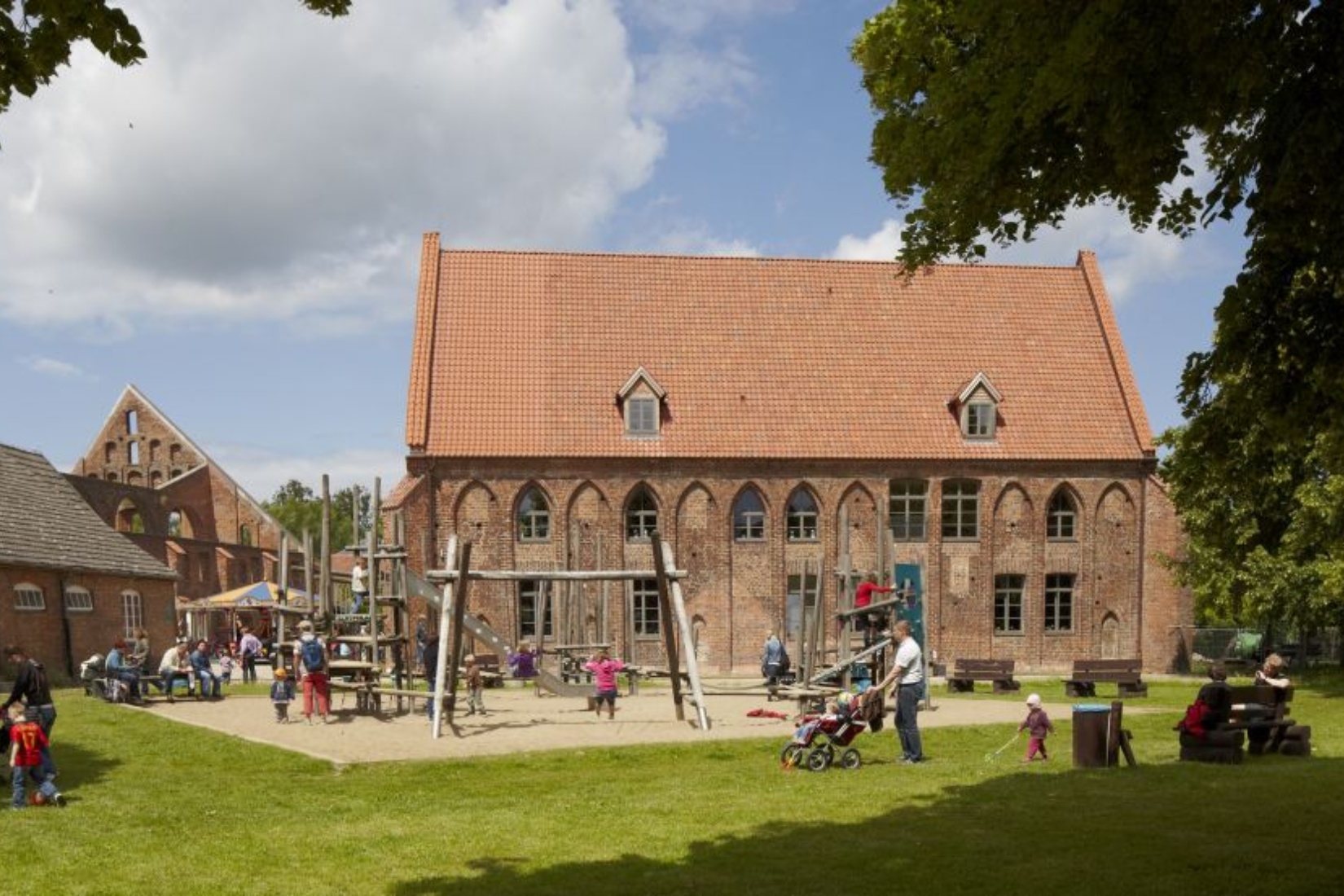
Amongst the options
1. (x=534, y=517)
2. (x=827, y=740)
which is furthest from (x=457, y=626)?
(x=534, y=517)

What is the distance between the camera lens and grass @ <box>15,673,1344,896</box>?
881 cm

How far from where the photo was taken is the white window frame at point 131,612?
108 ft

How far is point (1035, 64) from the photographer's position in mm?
7875

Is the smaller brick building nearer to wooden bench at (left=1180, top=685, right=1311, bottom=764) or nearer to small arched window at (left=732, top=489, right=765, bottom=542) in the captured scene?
small arched window at (left=732, top=489, right=765, bottom=542)

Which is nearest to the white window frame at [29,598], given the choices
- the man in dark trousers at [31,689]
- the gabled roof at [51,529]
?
the gabled roof at [51,529]

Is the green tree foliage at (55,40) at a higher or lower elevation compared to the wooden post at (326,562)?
higher

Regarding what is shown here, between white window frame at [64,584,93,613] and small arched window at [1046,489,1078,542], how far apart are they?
26590mm

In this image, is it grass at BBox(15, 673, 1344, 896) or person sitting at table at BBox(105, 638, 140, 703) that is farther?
person sitting at table at BBox(105, 638, 140, 703)

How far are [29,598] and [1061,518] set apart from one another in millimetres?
27983

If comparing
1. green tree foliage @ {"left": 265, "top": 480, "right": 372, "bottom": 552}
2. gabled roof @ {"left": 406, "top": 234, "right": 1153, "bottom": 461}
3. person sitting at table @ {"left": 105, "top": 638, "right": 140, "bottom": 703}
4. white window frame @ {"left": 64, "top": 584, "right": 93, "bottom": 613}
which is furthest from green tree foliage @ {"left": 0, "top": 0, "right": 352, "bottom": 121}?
green tree foliage @ {"left": 265, "top": 480, "right": 372, "bottom": 552}

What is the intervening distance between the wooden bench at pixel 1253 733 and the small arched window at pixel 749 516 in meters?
21.4

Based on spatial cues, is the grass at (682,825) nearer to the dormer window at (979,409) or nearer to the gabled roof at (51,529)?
the gabled roof at (51,529)

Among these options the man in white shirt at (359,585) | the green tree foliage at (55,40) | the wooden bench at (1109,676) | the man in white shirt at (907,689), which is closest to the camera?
the green tree foliage at (55,40)

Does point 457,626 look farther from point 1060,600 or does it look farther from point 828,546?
point 1060,600
